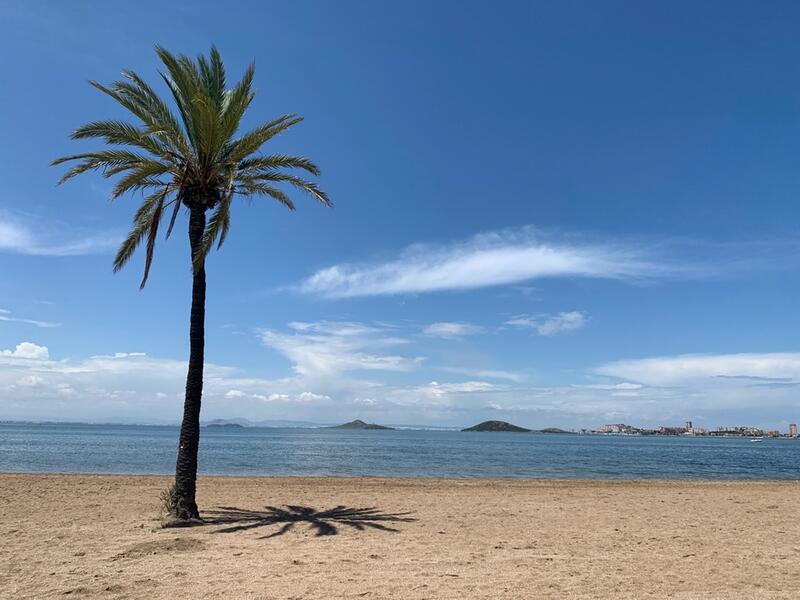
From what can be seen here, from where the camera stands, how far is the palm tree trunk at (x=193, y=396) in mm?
12703

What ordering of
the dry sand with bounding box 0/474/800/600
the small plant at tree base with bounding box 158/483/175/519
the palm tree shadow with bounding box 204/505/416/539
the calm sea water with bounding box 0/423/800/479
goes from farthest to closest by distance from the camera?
the calm sea water with bounding box 0/423/800/479 → the small plant at tree base with bounding box 158/483/175/519 → the palm tree shadow with bounding box 204/505/416/539 → the dry sand with bounding box 0/474/800/600

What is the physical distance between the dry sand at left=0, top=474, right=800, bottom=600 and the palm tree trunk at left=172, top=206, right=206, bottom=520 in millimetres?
777

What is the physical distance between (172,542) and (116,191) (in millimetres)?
8223

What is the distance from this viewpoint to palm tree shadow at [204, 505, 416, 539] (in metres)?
12.3

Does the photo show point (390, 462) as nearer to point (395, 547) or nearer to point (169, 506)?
point (169, 506)

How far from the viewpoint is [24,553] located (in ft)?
31.3

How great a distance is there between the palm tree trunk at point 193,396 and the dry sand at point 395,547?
0.78 m

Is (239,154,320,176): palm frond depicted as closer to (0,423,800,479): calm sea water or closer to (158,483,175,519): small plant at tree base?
(158,483,175,519): small plant at tree base

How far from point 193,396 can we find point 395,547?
5946mm

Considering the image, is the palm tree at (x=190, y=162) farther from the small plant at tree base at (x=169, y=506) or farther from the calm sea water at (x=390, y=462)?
the calm sea water at (x=390, y=462)

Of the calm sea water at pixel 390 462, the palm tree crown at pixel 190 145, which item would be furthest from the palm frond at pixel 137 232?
the calm sea water at pixel 390 462

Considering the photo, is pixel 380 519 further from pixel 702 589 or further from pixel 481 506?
pixel 702 589

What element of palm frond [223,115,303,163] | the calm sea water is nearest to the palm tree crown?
palm frond [223,115,303,163]

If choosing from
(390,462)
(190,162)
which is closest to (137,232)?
(190,162)
